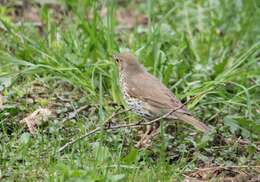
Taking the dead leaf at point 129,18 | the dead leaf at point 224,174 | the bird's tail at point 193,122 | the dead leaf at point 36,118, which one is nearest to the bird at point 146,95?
the bird's tail at point 193,122

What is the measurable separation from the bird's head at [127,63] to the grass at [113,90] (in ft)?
0.47

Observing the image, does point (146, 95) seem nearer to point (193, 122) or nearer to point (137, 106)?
point (137, 106)

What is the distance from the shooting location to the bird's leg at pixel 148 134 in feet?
21.4

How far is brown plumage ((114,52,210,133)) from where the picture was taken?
6316mm

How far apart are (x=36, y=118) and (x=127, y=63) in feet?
2.88

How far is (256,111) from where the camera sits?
7.05 metres

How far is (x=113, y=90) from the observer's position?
7.16 meters

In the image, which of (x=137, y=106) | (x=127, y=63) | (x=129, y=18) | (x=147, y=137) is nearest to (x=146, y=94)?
(x=137, y=106)

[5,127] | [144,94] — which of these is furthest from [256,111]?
[5,127]

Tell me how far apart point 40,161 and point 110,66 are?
69.5 inches

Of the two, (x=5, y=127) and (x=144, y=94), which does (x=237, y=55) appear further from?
(x=5, y=127)

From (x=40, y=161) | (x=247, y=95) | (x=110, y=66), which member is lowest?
(x=40, y=161)

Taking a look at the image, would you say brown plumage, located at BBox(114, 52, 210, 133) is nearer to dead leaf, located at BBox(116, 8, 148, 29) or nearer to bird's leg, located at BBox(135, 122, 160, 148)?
bird's leg, located at BBox(135, 122, 160, 148)

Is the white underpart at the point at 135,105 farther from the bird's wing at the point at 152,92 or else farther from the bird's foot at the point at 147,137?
the bird's foot at the point at 147,137
